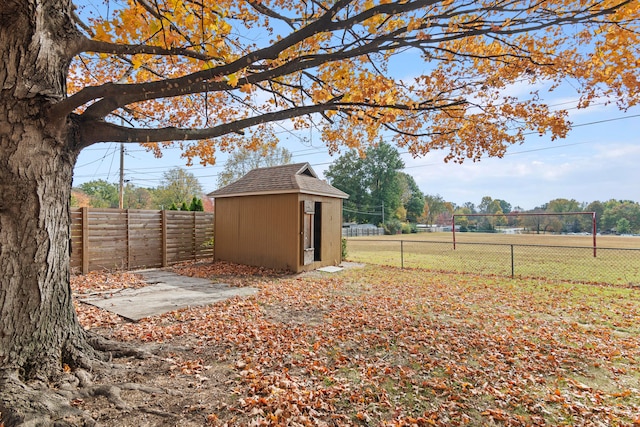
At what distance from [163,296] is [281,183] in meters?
4.64

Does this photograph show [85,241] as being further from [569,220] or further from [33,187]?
[569,220]

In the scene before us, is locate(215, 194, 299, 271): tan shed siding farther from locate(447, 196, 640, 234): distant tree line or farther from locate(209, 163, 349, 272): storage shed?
locate(447, 196, 640, 234): distant tree line

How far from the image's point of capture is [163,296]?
5.98m

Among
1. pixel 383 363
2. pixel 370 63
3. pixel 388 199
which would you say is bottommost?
pixel 383 363

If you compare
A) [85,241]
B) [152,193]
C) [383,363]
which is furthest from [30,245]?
[152,193]

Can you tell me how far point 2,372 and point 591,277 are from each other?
1236cm

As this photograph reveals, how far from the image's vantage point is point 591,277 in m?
8.90

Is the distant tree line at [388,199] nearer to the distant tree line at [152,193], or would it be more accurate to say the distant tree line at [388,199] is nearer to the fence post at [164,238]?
the distant tree line at [152,193]

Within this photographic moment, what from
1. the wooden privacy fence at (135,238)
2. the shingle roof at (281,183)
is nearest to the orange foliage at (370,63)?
the shingle roof at (281,183)

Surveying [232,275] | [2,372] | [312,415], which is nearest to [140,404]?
[2,372]

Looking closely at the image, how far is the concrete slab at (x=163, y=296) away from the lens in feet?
16.6

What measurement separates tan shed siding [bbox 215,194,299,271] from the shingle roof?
228 millimetres

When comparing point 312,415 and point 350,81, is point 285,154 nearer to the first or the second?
point 350,81

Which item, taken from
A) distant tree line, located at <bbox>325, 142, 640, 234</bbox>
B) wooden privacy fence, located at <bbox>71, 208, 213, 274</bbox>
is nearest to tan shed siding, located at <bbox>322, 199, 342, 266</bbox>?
wooden privacy fence, located at <bbox>71, 208, 213, 274</bbox>
